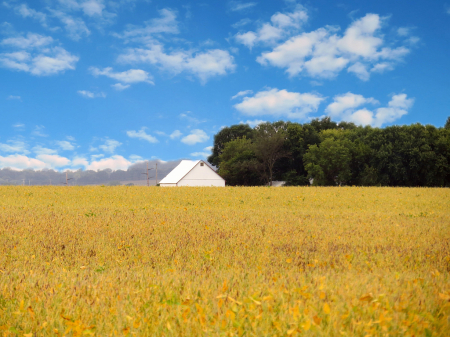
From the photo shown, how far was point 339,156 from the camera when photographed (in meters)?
58.5

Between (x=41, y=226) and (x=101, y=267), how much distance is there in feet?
16.7

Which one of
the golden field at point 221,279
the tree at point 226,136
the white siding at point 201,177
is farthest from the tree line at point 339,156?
the golden field at point 221,279

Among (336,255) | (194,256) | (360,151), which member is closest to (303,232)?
(336,255)

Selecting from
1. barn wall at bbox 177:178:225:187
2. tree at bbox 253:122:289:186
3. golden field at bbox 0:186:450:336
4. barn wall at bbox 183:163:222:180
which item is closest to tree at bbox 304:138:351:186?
tree at bbox 253:122:289:186

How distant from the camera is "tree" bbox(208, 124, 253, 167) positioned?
79.0 metres

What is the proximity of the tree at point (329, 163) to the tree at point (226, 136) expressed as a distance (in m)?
21.3

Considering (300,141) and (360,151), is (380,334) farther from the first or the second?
(300,141)

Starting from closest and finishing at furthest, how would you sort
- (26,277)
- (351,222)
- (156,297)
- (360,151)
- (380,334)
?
(380,334) → (156,297) → (26,277) → (351,222) → (360,151)

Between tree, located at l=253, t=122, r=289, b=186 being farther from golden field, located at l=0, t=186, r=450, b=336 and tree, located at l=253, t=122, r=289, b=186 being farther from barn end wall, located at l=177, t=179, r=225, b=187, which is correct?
golden field, located at l=0, t=186, r=450, b=336

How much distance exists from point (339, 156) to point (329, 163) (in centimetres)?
241

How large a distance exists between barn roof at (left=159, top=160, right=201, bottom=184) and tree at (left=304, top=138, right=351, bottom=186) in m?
23.0

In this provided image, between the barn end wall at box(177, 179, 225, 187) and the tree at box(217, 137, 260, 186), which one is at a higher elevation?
the tree at box(217, 137, 260, 186)

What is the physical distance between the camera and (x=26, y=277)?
553 centimetres

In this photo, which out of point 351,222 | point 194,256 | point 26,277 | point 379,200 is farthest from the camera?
point 379,200
